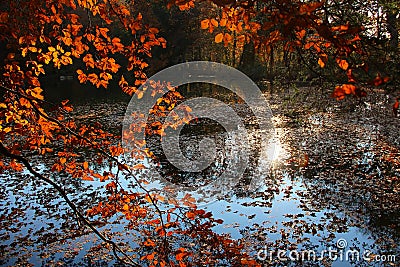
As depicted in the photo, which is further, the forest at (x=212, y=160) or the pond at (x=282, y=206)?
the pond at (x=282, y=206)

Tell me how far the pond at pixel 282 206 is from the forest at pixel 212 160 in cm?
3

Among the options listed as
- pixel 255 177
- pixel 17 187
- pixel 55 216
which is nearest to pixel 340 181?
pixel 255 177

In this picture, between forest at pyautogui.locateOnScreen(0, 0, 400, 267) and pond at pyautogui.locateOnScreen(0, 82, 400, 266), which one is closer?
forest at pyautogui.locateOnScreen(0, 0, 400, 267)

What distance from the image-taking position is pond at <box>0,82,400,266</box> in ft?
15.6

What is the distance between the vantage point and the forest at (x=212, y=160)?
2096mm

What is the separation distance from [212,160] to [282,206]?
3.10 meters

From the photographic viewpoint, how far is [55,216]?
6148mm

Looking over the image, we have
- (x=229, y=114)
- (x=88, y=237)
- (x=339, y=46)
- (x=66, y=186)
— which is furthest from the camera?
(x=229, y=114)

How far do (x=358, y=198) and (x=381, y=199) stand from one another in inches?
14.1

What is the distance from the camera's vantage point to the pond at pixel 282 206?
15.6 feet

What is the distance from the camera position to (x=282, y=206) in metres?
6.11

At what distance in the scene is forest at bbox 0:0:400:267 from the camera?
210cm

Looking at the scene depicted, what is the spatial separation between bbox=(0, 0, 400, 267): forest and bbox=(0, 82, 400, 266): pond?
3cm

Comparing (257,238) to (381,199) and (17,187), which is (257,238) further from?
(17,187)
